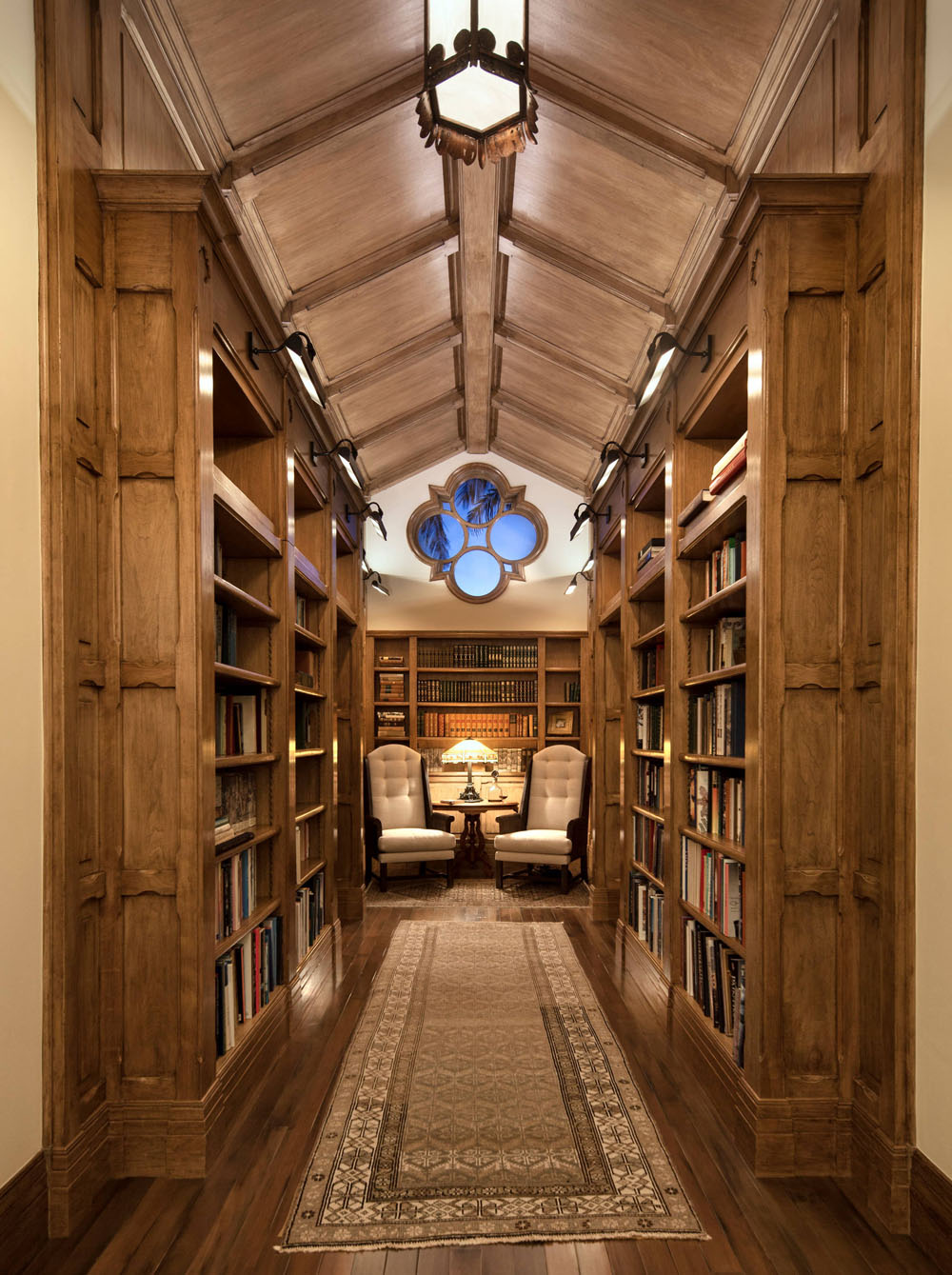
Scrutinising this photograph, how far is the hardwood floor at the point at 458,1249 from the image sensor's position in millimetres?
2256

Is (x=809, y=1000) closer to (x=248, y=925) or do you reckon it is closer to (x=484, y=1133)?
(x=484, y=1133)

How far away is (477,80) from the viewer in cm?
220

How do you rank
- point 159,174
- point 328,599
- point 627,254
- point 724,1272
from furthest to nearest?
point 328,599, point 627,254, point 159,174, point 724,1272

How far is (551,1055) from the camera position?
382 cm

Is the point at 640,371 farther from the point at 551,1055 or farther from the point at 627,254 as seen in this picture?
the point at 551,1055

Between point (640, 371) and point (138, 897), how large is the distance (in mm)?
3788

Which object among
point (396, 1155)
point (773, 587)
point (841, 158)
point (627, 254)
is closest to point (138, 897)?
point (396, 1155)

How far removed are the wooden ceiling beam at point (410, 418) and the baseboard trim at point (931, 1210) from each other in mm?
5784

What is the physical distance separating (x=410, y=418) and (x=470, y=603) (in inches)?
88.3

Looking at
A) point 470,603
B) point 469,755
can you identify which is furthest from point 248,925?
point 470,603

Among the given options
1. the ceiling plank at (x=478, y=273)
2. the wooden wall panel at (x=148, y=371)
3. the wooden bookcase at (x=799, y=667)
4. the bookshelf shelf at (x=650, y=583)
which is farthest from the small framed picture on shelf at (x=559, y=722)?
the wooden wall panel at (x=148, y=371)

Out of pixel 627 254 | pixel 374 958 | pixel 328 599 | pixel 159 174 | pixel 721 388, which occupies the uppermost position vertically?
pixel 627 254

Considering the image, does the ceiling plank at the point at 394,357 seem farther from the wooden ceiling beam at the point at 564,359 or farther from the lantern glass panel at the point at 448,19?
the lantern glass panel at the point at 448,19

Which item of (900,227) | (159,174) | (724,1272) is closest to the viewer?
(724,1272)
